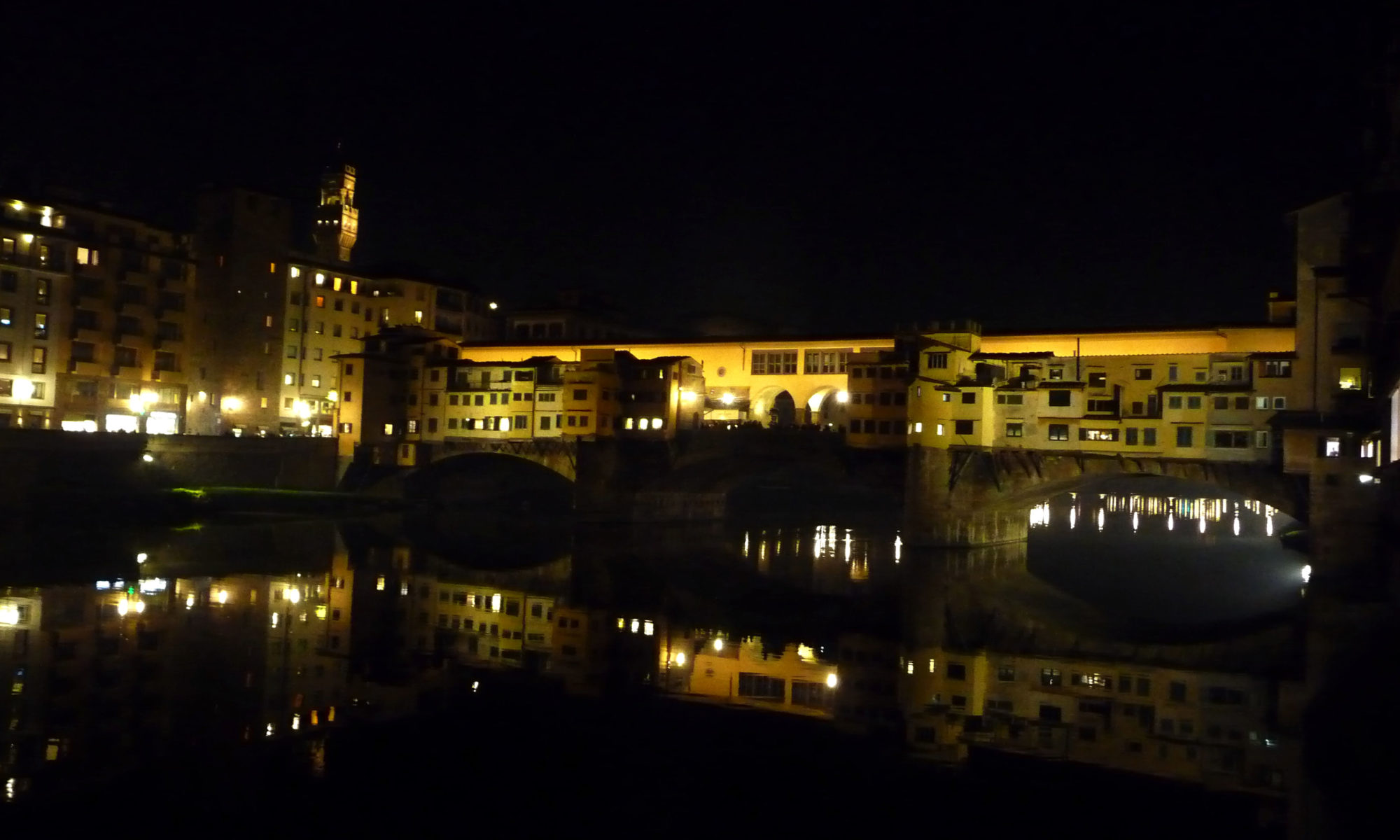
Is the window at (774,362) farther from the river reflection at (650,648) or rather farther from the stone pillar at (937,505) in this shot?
the river reflection at (650,648)

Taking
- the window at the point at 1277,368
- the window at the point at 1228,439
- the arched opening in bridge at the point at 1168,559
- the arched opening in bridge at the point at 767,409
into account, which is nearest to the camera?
the arched opening in bridge at the point at 1168,559

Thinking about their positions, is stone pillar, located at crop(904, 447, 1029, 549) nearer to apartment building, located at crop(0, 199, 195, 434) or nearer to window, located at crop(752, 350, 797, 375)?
window, located at crop(752, 350, 797, 375)

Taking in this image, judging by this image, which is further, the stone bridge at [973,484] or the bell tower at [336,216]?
the bell tower at [336,216]

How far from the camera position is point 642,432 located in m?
58.2

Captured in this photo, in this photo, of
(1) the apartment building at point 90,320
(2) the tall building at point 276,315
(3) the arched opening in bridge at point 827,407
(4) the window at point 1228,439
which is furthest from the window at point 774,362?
(1) the apartment building at point 90,320

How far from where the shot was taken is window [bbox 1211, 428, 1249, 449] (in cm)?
4222

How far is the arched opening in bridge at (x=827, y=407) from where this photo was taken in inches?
2226

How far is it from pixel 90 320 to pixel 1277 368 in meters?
61.3

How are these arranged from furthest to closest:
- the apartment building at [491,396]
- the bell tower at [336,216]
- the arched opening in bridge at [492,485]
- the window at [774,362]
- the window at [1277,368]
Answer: the bell tower at [336,216] → the arched opening in bridge at [492,485] → the apartment building at [491,396] → the window at [774,362] → the window at [1277,368]

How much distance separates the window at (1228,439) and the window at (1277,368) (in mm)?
2507

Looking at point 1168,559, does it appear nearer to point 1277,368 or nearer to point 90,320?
point 1277,368

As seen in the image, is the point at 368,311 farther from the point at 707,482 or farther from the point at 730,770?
the point at 730,770

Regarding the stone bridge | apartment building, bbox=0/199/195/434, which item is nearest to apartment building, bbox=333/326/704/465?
apartment building, bbox=0/199/195/434

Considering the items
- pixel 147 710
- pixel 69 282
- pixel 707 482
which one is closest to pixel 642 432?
pixel 707 482
